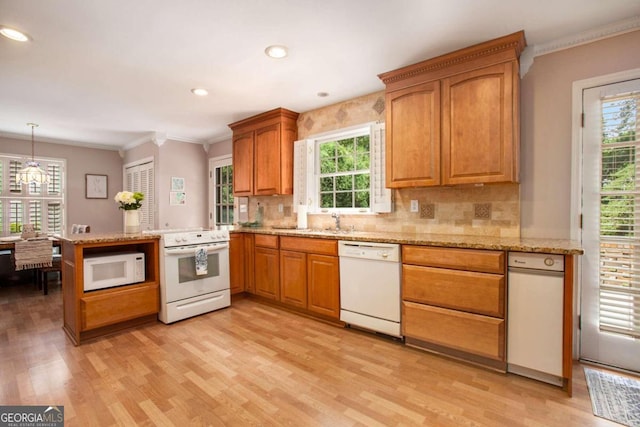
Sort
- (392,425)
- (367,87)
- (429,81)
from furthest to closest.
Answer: (367,87)
(429,81)
(392,425)

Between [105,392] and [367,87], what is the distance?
3.31 m

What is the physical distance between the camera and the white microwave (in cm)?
281

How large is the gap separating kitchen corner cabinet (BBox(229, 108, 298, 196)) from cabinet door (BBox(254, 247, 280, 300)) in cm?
81

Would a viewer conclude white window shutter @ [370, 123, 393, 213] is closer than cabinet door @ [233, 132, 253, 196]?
Yes

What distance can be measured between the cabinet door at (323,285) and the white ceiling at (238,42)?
179cm

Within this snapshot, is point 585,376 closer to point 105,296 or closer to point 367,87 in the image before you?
point 367,87

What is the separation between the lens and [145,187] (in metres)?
5.67

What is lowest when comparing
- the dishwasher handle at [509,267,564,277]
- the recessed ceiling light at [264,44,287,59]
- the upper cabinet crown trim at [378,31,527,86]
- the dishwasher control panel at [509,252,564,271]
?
the dishwasher handle at [509,267,564,277]

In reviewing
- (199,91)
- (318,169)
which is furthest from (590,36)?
(199,91)

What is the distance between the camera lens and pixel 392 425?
1639mm

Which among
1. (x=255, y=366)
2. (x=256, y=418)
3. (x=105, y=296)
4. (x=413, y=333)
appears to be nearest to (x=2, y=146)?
(x=105, y=296)

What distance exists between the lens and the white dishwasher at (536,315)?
195cm

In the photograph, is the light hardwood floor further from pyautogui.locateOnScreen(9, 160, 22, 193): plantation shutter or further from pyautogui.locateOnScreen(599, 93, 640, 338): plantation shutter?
pyautogui.locateOnScreen(9, 160, 22, 193): plantation shutter

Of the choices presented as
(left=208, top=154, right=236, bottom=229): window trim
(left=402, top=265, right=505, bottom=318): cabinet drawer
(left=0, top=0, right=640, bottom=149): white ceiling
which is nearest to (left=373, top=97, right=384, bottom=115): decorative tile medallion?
(left=0, top=0, right=640, bottom=149): white ceiling
